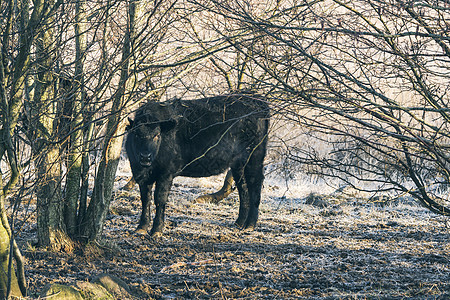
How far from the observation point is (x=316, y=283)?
17.1 ft

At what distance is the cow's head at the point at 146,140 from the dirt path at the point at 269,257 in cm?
120

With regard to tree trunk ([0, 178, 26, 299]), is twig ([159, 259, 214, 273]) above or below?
below

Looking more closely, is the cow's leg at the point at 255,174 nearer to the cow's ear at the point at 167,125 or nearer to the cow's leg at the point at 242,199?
the cow's leg at the point at 242,199

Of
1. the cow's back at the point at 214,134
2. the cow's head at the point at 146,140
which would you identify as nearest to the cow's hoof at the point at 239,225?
the cow's back at the point at 214,134

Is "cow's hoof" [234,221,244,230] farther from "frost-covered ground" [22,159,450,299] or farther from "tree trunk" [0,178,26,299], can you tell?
"tree trunk" [0,178,26,299]

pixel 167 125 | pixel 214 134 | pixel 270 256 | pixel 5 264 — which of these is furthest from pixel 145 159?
pixel 5 264

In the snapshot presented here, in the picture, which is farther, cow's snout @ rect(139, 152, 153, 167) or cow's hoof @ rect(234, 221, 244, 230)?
cow's hoof @ rect(234, 221, 244, 230)

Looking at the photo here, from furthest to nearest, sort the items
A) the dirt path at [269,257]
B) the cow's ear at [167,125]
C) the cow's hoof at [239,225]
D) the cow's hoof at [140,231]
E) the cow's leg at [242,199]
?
1. the cow's leg at [242,199]
2. the cow's hoof at [239,225]
3. the cow's ear at [167,125]
4. the cow's hoof at [140,231]
5. the dirt path at [269,257]

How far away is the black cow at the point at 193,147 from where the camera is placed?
26.1 feet

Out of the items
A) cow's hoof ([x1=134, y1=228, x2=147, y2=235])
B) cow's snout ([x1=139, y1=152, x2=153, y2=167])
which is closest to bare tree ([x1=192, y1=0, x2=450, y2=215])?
cow's snout ([x1=139, y1=152, x2=153, y2=167])

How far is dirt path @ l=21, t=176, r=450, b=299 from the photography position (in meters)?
4.98

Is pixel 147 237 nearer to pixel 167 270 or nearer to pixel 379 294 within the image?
pixel 167 270

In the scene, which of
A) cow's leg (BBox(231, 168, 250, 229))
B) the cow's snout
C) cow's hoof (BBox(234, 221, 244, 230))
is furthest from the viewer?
cow's leg (BBox(231, 168, 250, 229))

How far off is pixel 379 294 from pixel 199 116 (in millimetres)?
4631
